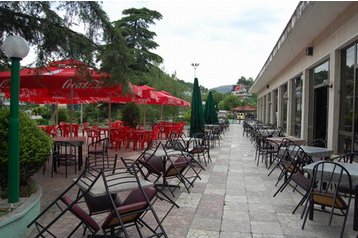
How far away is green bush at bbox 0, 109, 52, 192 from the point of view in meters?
4.15

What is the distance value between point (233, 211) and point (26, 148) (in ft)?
9.41

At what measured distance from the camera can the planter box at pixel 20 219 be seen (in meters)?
3.24

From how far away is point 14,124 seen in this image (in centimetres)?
381

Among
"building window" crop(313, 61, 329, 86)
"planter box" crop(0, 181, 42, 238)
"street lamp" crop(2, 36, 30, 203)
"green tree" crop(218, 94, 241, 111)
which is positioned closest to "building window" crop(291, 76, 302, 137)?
"building window" crop(313, 61, 329, 86)

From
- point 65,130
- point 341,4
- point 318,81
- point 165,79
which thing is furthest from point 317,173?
point 165,79

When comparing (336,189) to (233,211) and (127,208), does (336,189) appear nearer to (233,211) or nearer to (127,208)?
(233,211)

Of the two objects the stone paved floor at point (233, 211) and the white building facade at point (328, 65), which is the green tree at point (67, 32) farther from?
the white building facade at point (328, 65)

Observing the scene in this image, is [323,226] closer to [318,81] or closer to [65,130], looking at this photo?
[318,81]

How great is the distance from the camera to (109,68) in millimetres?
5875

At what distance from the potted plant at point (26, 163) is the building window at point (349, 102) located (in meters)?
5.90

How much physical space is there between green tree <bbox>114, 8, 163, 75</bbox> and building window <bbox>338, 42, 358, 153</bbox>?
60.0ft

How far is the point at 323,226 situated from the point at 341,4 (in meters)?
4.64

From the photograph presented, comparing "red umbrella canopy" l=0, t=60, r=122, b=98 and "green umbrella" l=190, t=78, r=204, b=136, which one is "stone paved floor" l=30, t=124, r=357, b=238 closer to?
"red umbrella canopy" l=0, t=60, r=122, b=98

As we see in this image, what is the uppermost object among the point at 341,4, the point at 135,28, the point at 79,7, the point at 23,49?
the point at 135,28
